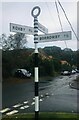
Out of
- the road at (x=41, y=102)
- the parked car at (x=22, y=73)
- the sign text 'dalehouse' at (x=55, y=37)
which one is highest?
the sign text 'dalehouse' at (x=55, y=37)

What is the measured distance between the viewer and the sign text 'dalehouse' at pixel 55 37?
859cm

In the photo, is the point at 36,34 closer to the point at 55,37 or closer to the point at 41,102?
the point at 55,37

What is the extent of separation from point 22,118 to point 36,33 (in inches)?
115

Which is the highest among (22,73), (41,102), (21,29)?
(21,29)

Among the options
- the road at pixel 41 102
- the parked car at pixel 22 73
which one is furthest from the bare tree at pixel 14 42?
the road at pixel 41 102

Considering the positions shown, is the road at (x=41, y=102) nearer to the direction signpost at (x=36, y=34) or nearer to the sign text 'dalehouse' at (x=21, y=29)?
the direction signpost at (x=36, y=34)

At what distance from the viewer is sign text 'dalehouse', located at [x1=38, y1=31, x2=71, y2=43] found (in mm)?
8591

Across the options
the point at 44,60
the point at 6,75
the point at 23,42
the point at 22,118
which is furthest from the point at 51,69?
the point at 22,118

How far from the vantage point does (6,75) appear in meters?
43.3

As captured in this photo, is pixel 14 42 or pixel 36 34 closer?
pixel 36 34

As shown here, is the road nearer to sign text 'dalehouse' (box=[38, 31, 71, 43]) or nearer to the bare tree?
sign text 'dalehouse' (box=[38, 31, 71, 43])

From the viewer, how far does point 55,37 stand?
8.75m

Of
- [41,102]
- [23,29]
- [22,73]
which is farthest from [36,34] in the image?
[22,73]

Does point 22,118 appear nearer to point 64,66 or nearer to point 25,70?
Result: point 25,70
